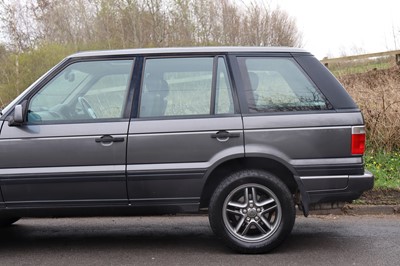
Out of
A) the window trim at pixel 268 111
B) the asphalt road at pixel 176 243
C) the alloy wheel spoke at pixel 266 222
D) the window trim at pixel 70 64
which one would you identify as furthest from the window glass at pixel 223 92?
the asphalt road at pixel 176 243

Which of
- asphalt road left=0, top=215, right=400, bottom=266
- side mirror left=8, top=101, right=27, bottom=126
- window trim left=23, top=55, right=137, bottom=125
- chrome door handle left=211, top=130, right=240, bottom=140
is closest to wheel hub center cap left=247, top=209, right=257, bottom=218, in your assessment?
asphalt road left=0, top=215, right=400, bottom=266

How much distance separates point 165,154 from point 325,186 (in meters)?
1.53

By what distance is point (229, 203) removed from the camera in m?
4.25

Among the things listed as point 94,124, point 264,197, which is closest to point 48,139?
point 94,124

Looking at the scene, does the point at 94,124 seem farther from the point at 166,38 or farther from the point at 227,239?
the point at 166,38

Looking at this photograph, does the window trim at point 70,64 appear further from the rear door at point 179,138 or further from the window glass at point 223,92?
the window glass at point 223,92

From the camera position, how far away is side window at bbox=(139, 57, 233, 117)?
14.1ft

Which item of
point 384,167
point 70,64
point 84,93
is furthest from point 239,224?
point 384,167

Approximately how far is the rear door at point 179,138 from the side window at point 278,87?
0.22 meters

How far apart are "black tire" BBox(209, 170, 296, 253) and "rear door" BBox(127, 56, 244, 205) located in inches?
9.0

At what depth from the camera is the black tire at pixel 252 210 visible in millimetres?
4211

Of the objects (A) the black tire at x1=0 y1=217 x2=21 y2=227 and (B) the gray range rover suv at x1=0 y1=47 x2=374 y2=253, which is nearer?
(B) the gray range rover suv at x1=0 y1=47 x2=374 y2=253

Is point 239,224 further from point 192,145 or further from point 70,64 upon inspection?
point 70,64

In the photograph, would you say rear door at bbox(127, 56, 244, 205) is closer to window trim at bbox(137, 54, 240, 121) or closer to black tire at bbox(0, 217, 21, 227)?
window trim at bbox(137, 54, 240, 121)
